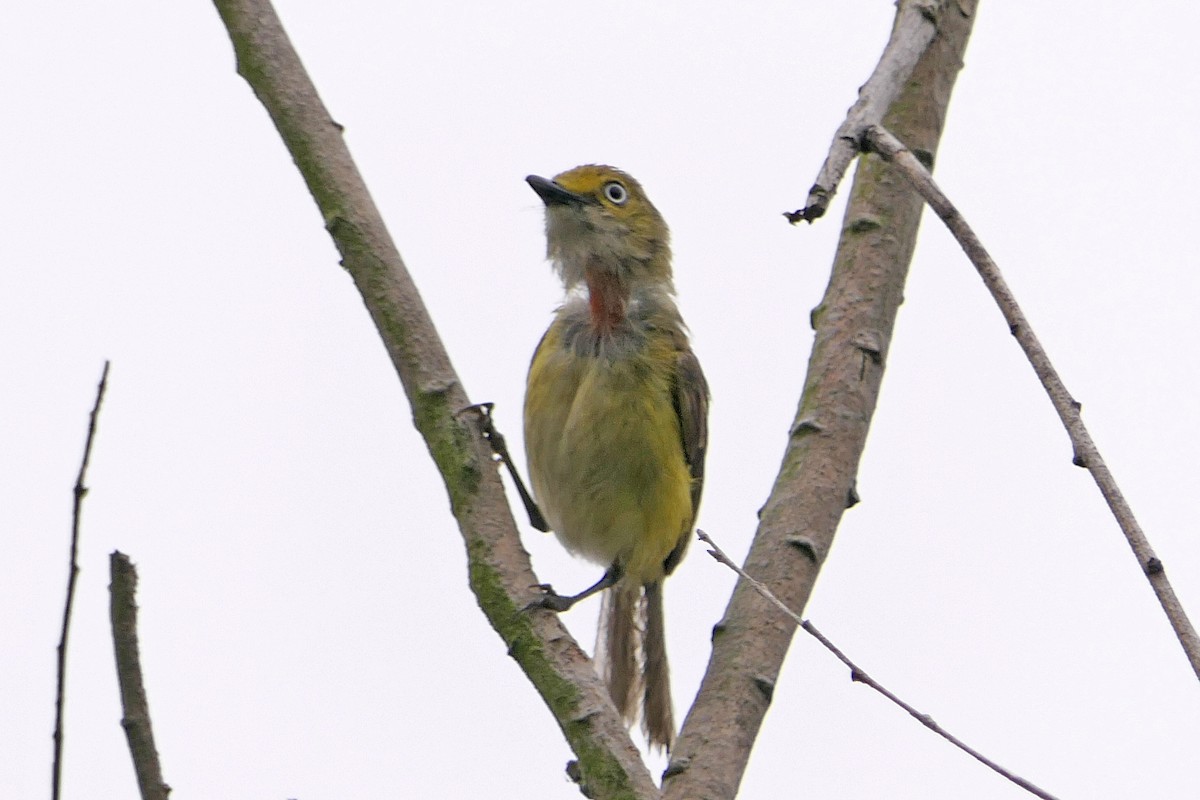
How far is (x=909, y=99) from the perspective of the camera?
15.4ft

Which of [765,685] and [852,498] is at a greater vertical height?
[852,498]

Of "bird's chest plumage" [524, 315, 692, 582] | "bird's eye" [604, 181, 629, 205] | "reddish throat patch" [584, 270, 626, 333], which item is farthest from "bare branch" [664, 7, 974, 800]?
"bird's eye" [604, 181, 629, 205]

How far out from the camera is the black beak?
5445 mm

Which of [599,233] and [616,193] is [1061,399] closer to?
[599,233]

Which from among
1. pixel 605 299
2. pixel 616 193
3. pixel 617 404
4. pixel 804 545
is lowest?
pixel 804 545

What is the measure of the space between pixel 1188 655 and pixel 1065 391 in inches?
17.1

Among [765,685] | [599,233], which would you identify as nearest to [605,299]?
[599,233]

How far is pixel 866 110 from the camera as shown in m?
2.71

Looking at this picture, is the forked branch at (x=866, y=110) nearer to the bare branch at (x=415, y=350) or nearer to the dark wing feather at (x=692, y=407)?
the bare branch at (x=415, y=350)

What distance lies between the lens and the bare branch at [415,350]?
3.40 m

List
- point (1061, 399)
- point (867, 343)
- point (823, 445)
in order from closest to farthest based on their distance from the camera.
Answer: point (1061, 399), point (823, 445), point (867, 343)

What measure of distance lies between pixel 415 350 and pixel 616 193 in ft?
7.65

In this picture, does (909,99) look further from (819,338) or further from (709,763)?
(709,763)

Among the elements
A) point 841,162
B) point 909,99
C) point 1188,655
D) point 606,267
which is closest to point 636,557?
point 606,267
